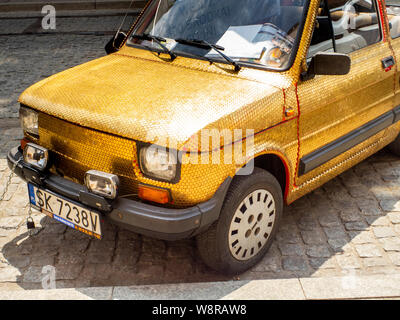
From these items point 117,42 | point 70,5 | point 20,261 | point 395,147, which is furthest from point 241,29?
point 70,5

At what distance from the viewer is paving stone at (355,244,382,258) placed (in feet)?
12.8

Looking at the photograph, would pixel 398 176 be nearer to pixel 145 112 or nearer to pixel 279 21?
pixel 279 21

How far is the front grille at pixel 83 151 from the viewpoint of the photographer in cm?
315

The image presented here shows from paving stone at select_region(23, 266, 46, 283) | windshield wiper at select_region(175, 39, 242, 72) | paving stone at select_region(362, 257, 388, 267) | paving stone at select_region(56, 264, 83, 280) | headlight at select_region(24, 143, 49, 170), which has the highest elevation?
windshield wiper at select_region(175, 39, 242, 72)

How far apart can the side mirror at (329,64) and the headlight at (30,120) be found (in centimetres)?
192

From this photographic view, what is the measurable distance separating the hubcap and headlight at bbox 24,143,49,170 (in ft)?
4.42

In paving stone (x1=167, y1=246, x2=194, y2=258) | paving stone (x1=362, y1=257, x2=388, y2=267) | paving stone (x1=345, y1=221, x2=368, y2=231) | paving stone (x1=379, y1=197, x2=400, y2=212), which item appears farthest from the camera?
paving stone (x1=379, y1=197, x2=400, y2=212)

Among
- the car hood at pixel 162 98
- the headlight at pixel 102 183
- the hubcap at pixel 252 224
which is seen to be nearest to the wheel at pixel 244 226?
→ the hubcap at pixel 252 224

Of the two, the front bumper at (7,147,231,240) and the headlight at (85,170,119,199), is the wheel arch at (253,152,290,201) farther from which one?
the headlight at (85,170,119,199)

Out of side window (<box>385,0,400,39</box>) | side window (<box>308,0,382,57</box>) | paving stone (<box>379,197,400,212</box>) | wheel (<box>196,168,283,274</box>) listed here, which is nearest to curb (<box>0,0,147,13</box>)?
side window (<box>385,0,400,39</box>)

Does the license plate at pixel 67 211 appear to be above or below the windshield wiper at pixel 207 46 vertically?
below

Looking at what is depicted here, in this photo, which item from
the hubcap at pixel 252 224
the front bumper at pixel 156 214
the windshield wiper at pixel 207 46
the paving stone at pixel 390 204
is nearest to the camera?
the front bumper at pixel 156 214

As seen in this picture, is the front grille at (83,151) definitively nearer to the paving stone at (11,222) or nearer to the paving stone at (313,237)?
the paving stone at (11,222)

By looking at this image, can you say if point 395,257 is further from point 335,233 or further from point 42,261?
point 42,261
